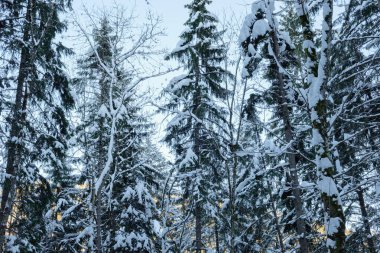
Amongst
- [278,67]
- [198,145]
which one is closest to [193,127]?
[198,145]

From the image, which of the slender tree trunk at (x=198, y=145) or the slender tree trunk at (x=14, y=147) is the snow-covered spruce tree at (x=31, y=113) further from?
the slender tree trunk at (x=198, y=145)

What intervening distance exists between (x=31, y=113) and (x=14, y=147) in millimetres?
1445

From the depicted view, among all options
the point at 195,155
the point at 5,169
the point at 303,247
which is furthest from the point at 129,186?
the point at 303,247

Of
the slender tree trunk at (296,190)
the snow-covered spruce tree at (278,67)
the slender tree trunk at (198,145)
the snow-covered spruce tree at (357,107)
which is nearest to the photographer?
the snow-covered spruce tree at (357,107)

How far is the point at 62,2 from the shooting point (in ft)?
40.3

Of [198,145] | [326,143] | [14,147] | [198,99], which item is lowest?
[326,143]

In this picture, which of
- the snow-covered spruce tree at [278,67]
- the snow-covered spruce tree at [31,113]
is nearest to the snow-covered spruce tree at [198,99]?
the snow-covered spruce tree at [278,67]

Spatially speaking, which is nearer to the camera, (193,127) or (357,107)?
(357,107)

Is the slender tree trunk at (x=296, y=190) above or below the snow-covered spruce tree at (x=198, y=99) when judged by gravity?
below

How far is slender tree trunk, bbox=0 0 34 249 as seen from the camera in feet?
30.4

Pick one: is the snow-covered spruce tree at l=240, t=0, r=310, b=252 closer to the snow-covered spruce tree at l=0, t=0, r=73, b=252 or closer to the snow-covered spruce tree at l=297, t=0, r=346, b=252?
the snow-covered spruce tree at l=297, t=0, r=346, b=252

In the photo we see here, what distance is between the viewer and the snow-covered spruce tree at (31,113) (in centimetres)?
1020

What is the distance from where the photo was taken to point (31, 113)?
36.0 ft

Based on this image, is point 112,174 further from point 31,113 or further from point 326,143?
point 326,143
